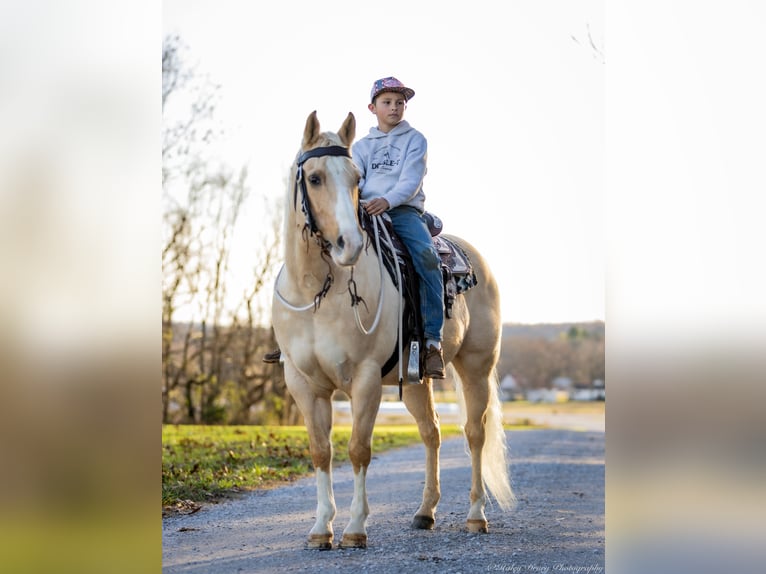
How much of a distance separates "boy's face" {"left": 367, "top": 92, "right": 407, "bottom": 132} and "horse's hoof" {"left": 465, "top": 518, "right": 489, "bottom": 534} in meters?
2.85

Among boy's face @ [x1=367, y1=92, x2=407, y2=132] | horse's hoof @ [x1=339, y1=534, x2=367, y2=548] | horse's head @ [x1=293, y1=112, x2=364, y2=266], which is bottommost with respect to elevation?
horse's hoof @ [x1=339, y1=534, x2=367, y2=548]

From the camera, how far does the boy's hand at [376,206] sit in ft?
18.8

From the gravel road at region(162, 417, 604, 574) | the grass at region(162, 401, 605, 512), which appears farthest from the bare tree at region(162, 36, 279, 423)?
the gravel road at region(162, 417, 604, 574)

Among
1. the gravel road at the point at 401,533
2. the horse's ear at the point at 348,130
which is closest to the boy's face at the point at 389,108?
the horse's ear at the point at 348,130

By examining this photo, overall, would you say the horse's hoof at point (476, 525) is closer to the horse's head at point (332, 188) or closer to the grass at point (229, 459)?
the grass at point (229, 459)

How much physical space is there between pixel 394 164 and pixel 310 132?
1.06m

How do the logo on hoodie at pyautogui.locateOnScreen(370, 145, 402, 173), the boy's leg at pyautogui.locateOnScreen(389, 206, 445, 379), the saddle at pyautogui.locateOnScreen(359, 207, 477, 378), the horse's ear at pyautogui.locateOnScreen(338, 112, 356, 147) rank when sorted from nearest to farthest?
the horse's ear at pyautogui.locateOnScreen(338, 112, 356, 147) < the saddle at pyautogui.locateOnScreen(359, 207, 477, 378) < the boy's leg at pyautogui.locateOnScreen(389, 206, 445, 379) < the logo on hoodie at pyautogui.locateOnScreen(370, 145, 402, 173)

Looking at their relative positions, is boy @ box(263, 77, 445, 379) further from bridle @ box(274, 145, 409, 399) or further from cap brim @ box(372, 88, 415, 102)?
bridle @ box(274, 145, 409, 399)

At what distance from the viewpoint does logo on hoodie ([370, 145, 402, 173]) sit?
20.1ft

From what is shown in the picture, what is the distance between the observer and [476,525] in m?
6.49

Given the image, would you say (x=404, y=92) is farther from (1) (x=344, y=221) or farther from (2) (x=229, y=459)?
(2) (x=229, y=459)
